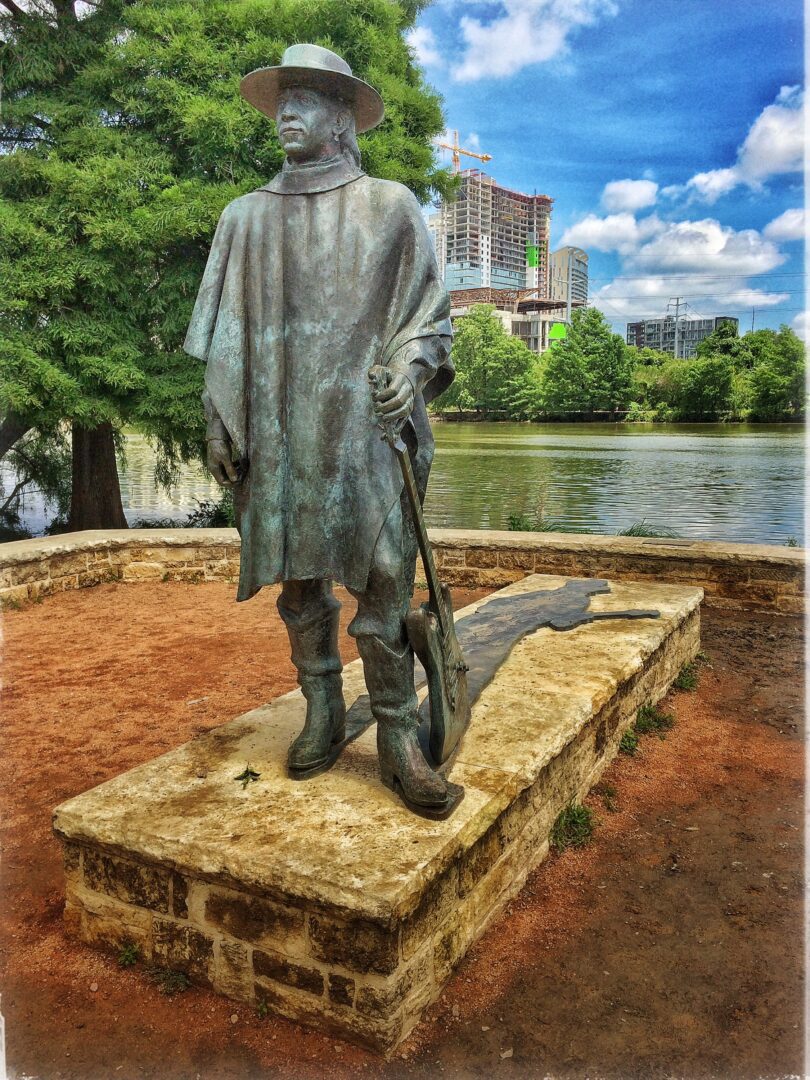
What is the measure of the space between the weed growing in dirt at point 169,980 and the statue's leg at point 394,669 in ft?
2.32

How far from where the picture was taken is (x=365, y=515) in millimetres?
2256

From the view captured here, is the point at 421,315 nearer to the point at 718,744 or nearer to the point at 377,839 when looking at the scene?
the point at 377,839

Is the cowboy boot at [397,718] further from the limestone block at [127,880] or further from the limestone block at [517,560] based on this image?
the limestone block at [517,560]

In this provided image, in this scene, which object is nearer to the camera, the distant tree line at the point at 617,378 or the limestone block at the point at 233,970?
the limestone block at the point at 233,970

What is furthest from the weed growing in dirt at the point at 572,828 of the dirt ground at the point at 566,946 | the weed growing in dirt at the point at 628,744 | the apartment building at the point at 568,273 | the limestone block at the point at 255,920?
the apartment building at the point at 568,273

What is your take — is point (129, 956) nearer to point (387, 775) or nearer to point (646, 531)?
point (387, 775)

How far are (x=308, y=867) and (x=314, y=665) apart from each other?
69 cm

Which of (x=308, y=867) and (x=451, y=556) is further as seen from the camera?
(x=451, y=556)

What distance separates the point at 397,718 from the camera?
2.39 m

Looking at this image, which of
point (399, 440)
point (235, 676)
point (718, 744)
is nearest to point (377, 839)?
point (399, 440)

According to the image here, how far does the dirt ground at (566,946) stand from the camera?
6.43ft

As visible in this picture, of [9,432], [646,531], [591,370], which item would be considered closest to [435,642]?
[646,531]

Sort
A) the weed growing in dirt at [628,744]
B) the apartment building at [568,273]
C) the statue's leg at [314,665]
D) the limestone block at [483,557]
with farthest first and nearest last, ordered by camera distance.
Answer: the apartment building at [568,273] < the limestone block at [483,557] < the weed growing in dirt at [628,744] < the statue's leg at [314,665]

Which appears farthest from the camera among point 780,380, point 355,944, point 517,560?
point 780,380
